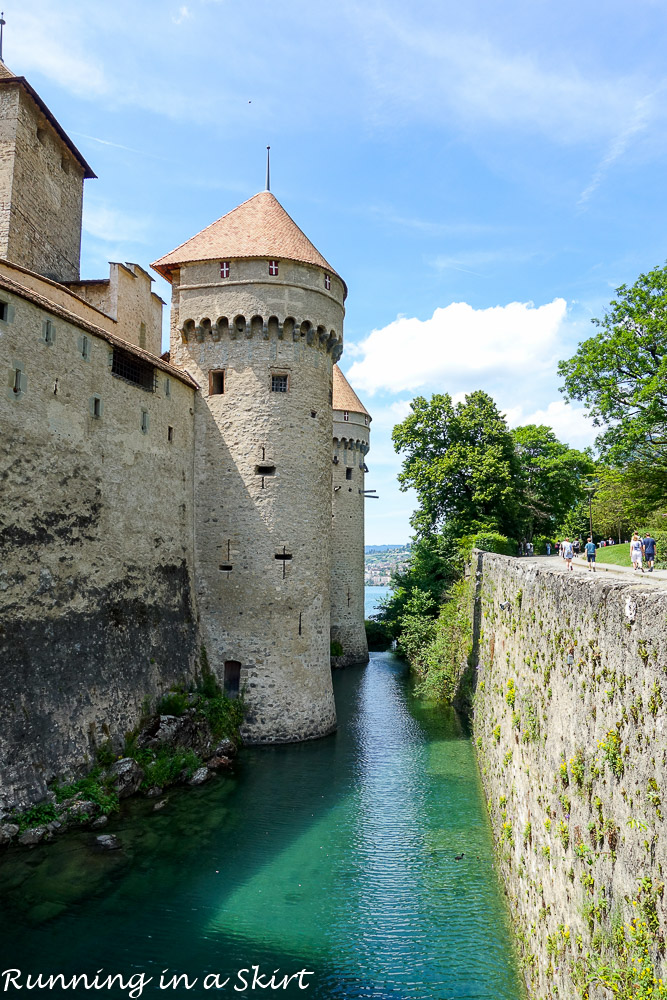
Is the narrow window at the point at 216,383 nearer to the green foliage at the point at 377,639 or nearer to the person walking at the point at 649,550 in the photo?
the person walking at the point at 649,550

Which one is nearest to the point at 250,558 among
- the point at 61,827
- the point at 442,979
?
the point at 61,827

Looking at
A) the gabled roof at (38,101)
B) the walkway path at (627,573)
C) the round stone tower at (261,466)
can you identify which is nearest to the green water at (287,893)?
the round stone tower at (261,466)

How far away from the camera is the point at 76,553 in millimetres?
15266

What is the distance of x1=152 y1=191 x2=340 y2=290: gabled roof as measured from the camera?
21.5 meters

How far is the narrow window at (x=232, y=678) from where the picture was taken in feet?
67.9

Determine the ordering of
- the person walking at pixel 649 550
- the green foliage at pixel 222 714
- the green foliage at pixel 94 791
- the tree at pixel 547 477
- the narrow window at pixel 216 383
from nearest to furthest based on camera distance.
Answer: the green foliage at pixel 94 791, the person walking at pixel 649 550, the green foliage at pixel 222 714, the narrow window at pixel 216 383, the tree at pixel 547 477

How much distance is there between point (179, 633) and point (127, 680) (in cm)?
316

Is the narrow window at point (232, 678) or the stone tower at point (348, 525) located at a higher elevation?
the stone tower at point (348, 525)

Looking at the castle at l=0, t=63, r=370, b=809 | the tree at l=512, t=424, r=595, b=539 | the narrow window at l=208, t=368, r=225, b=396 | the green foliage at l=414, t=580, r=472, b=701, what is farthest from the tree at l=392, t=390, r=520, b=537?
the narrow window at l=208, t=368, r=225, b=396

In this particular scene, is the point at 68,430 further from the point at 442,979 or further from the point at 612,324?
the point at 612,324

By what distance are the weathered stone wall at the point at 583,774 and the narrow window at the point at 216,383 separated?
1333 centimetres

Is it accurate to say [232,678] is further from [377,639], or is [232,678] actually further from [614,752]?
[377,639]

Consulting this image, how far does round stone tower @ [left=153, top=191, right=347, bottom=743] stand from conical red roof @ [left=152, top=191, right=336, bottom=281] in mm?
70

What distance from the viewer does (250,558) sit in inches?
819
